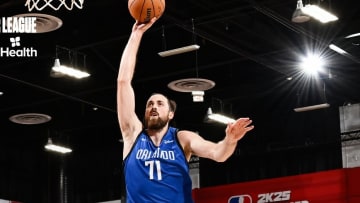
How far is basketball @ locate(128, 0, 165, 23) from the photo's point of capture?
6324 mm

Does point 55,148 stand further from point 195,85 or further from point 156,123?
point 156,123

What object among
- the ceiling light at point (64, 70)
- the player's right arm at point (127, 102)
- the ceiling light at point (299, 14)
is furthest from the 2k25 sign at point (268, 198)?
the player's right arm at point (127, 102)

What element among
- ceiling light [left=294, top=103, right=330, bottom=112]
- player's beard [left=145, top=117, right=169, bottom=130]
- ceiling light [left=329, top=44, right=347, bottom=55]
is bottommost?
player's beard [left=145, top=117, right=169, bottom=130]

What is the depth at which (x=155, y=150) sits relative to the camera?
5.96 m

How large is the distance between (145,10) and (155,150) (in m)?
1.13

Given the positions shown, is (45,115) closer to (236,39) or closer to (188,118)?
(188,118)

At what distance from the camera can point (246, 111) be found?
2161 centimetres

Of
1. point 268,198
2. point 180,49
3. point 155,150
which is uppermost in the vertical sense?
point 180,49

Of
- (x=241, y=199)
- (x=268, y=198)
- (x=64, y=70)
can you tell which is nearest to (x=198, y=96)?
(x=241, y=199)

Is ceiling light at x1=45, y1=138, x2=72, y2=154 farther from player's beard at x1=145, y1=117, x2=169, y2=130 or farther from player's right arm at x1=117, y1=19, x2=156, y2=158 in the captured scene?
player's beard at x1=145, y1=117, x2=169, y2=130

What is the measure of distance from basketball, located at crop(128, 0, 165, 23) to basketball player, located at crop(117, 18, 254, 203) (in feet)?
0.66

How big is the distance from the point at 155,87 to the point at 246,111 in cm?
313

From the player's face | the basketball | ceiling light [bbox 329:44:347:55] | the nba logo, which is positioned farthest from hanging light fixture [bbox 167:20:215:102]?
the player's face

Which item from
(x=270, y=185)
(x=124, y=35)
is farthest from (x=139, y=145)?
(x=270, y=185)
